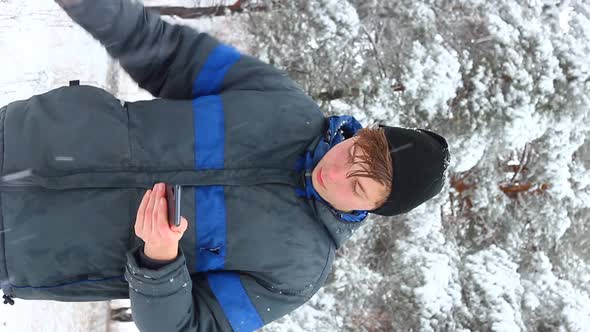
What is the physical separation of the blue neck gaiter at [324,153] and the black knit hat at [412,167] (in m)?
0.13

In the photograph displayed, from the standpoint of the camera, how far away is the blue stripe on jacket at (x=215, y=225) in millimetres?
1628

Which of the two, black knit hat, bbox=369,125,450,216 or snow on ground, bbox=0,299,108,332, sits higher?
black knit hat, bbox=369,125,450,216

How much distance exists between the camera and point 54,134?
159 cm

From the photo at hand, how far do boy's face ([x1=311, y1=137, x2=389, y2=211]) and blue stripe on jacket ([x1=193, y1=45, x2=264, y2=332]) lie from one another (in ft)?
1.09

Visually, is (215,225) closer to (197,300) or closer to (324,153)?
(197,300)

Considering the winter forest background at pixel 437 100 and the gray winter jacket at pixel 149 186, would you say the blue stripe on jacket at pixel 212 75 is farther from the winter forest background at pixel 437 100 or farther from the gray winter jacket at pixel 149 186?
the winter forest background at pixel 437 100

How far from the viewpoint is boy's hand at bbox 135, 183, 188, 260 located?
1.35 metres

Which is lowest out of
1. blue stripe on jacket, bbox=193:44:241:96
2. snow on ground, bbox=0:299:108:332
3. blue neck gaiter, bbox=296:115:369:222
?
snow on ground, bbox=0:299:108:332

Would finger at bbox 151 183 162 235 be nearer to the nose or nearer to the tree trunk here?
the nose

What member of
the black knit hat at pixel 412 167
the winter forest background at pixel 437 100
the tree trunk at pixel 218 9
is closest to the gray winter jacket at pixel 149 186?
the black knit hat at pixel 412 167

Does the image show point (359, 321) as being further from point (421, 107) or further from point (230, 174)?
point (230, 174)

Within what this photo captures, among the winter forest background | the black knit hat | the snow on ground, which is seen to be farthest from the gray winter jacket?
the winter forest background

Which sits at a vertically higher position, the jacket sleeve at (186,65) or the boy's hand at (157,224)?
the jacket sleeve at (186,65)

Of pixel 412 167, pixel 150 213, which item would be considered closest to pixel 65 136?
pixel 150 213
